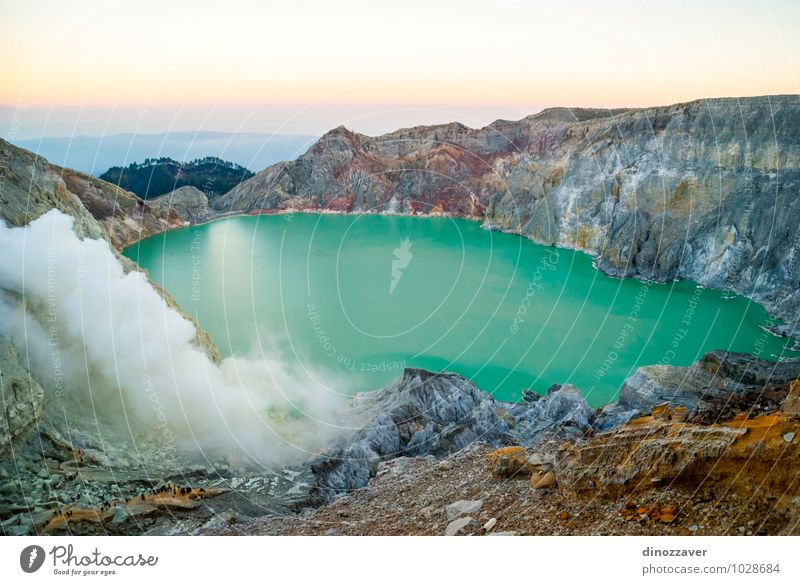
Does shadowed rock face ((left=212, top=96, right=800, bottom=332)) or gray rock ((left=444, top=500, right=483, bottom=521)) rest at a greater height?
shadowed rock face ((left=212, top=96, right=800, bottom=332))

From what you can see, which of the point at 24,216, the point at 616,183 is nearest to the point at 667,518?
the point at 24,216

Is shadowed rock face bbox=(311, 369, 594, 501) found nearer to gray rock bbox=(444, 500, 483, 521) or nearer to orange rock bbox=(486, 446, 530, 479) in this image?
orange rock bbox=(486, 446, 530, 479)

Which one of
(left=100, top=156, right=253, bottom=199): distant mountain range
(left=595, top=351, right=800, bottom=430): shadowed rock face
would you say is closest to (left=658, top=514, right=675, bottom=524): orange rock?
(left=595, top=351, right=800, bottom=430): shadowed rock face

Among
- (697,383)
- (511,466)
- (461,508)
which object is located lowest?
(697,383)

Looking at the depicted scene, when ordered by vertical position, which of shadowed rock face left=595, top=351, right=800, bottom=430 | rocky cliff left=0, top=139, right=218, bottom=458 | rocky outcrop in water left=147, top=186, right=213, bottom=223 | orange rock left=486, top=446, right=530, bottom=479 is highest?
rocky outcrop in water left=147, top=186, right=213, bottom=223

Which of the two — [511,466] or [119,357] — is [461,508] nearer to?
[511,466]

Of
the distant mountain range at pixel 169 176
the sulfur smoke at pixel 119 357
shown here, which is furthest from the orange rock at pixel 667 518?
the distant mountain range at pixel 169 176
